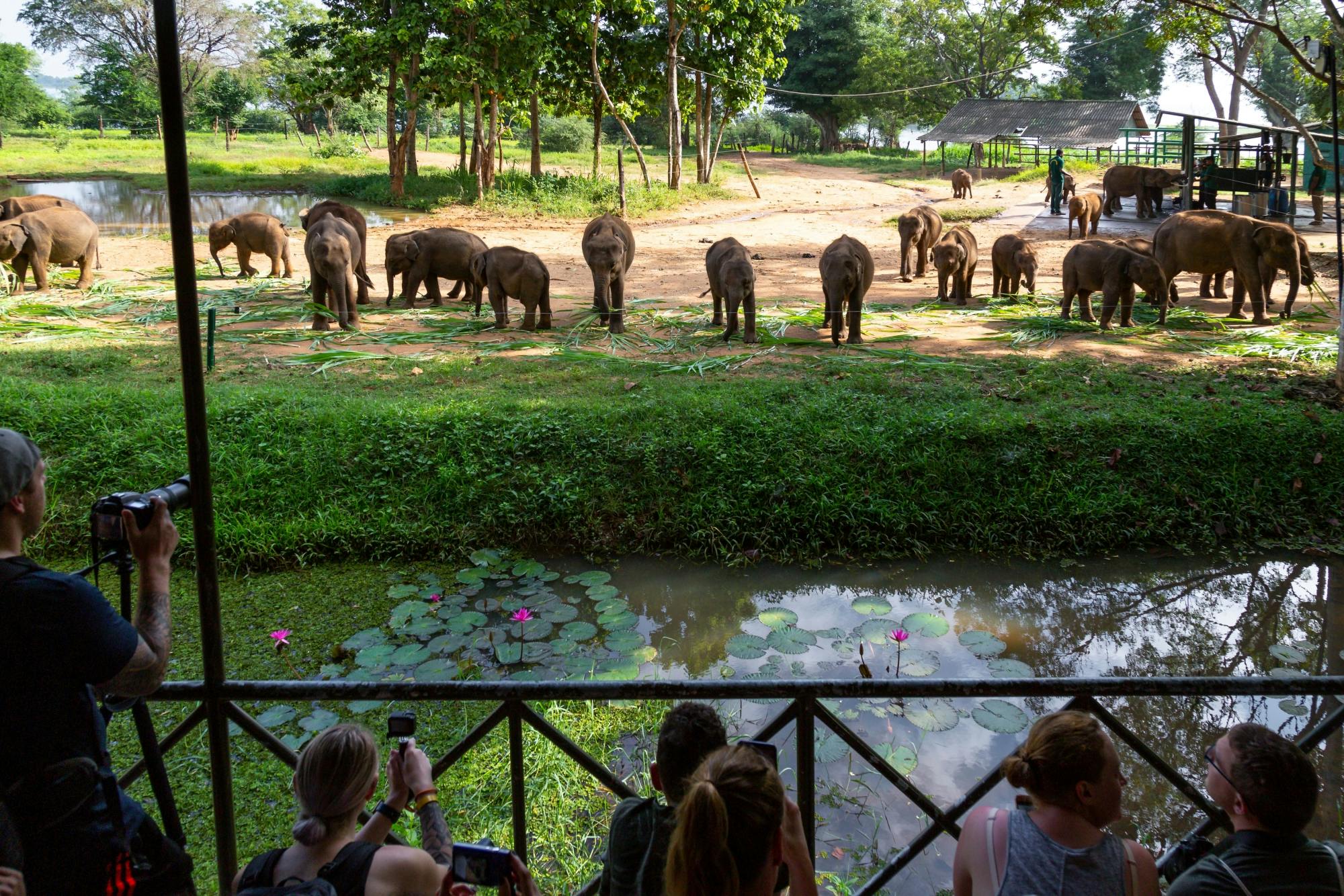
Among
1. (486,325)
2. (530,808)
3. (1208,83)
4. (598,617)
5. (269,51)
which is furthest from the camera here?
(269,51)

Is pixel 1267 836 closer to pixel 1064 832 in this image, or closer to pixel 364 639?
pixel 1064 832

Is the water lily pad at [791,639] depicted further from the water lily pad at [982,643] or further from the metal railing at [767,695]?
the metal railing at [767,695]

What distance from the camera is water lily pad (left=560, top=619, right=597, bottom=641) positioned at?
652cm

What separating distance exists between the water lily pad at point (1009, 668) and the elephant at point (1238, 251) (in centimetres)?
892

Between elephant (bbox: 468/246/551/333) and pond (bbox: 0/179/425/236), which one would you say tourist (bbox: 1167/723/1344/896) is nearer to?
elephant (bbox: 468/246/551/333)

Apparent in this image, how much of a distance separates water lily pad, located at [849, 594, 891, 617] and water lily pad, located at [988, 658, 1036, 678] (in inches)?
34.7

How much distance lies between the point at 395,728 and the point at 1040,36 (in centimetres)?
5224

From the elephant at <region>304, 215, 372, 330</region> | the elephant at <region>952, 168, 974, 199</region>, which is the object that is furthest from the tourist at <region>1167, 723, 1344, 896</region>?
the elephant at <region>952, 168, 974, 199</region>

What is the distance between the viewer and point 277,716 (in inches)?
210

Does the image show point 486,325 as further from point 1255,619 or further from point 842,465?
point 1255,619

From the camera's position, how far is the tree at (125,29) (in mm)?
47906

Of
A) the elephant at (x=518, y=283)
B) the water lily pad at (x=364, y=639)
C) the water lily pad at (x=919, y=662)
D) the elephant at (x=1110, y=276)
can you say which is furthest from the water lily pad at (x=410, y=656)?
the elephant at (x=1110, y=276)

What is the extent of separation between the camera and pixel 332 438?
8859 mm

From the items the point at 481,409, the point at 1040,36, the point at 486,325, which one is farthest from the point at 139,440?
the point at 1040,36
